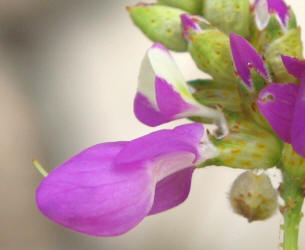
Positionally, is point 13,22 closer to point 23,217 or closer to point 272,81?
point 23,217

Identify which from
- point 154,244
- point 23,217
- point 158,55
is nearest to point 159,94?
point 158,55

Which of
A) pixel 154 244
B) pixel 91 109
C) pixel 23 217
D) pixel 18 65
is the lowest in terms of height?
pixel 154 244

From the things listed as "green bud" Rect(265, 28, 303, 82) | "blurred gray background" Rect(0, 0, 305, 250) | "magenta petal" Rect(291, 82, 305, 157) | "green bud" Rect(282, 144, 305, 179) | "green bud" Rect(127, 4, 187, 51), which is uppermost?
"green bud" Rect(127, 4, 187, 51)

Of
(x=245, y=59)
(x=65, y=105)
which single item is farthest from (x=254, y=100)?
(x=65, y=105)

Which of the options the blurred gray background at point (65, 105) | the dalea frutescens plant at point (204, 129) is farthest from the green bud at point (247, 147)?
the blurred gray background at point (65, 105)

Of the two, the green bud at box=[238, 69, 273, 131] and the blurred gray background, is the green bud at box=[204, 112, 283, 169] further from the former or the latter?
the blurred gray background

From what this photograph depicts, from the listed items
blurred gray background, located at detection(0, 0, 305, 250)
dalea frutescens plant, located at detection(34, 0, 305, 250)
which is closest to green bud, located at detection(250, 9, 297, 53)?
dalea frutescens plant, located at detection(34, 0, 305, 250)
